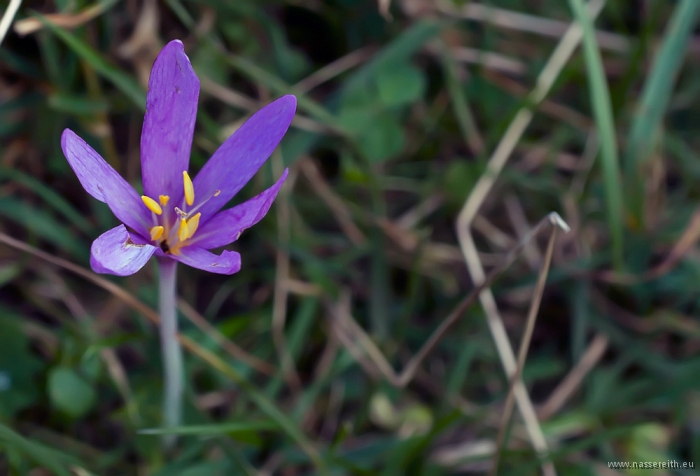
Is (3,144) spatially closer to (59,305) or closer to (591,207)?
(59,305)

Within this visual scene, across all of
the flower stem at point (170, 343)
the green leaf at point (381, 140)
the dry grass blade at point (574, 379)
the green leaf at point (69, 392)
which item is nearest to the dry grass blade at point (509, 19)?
the green leaf at point (381, 140)

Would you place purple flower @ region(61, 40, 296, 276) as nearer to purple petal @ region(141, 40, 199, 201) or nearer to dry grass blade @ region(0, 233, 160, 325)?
purple petal @ region(141, 40, 199, 201)

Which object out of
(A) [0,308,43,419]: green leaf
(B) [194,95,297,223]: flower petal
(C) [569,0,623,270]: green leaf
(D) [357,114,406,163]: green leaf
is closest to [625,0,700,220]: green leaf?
(C) [569,0,623,270]: green leaf

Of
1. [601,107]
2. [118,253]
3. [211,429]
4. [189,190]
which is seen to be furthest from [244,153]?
[601,107]

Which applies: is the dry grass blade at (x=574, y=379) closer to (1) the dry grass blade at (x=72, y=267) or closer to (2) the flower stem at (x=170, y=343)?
(2) the flower stem at (x=170, y=343)

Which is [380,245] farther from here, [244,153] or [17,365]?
[17,365]

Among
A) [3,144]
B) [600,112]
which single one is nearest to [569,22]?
[600,112]
